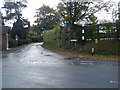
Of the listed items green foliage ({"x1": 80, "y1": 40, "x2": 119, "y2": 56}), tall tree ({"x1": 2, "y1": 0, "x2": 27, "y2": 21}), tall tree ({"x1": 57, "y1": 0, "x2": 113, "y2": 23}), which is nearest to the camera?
green foliage ({"x1": 80, "y1": 40, "x2": 119, "y2": 56})

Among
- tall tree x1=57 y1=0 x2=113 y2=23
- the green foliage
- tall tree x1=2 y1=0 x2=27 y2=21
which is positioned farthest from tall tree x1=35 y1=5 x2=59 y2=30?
the green foliage

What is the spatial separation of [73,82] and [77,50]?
1355cm

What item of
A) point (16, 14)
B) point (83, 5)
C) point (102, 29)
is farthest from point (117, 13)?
point (16, 14)

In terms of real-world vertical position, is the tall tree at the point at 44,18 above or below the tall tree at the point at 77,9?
above

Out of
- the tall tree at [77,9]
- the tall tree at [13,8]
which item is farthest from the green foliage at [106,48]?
the tall tree at [13,8]

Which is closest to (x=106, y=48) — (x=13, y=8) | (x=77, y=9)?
(x=77, y=9)

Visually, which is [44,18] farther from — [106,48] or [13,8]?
[106,48]

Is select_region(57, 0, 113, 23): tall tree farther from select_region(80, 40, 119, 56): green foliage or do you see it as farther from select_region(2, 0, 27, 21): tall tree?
select_region(2, 0, 27, 21): tall tree

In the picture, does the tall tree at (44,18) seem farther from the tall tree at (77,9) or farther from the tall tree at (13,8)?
the tall tree at (77,9)

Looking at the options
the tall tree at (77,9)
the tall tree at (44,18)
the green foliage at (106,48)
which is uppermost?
the tall tree at (44,18)

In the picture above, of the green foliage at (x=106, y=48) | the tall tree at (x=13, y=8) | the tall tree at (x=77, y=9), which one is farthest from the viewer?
the tall tree at (x=13, y=8)

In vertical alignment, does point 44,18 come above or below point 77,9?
above

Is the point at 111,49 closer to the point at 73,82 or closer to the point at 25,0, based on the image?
the point at 73,82

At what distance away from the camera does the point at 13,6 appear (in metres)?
52.2
